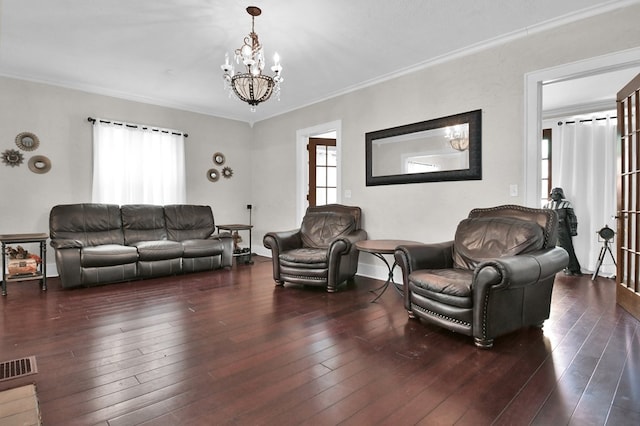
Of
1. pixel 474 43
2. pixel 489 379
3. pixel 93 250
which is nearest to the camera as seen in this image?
pixel 489 379

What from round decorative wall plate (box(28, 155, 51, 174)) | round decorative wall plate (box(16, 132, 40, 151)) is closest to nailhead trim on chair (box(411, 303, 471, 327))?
round decorative wall plate (box(28, 155, 51, 174))

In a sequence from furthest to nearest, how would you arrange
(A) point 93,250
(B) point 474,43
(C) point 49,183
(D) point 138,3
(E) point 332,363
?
(C) point 49,183, (A) point 93,250, (B) point 474,43, (D) point 138,3, (E) point 332,363

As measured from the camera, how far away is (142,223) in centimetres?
507

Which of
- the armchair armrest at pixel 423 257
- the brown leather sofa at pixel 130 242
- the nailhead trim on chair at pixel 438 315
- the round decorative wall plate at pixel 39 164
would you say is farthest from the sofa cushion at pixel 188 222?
the nailhead trim on chair at pixel 438 315

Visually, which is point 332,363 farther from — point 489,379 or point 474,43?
point 474,43

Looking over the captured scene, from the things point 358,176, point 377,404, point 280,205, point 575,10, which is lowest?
point 377,404

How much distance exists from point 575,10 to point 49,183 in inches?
252

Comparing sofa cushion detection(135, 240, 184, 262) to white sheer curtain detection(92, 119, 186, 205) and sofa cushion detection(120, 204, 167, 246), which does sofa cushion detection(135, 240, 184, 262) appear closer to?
sofa cushion detection(120, 204, 167, 246)

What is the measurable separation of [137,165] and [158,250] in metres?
1.62

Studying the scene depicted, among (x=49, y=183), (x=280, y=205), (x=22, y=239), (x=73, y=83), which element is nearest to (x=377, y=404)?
(x=22, y=239)

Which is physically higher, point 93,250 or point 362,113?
point 362,113

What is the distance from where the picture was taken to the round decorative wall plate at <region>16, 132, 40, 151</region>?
441 cm

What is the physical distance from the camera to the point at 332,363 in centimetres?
211

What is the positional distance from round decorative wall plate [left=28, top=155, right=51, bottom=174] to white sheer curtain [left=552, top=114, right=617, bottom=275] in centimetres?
770
